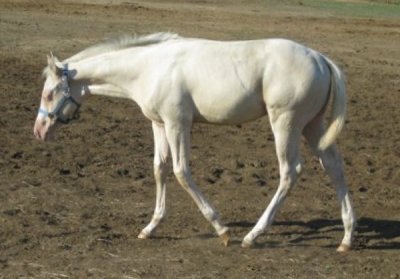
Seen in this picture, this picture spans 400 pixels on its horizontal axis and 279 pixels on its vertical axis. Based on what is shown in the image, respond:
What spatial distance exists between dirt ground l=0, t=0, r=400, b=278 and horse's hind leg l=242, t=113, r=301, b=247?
0.18 meters

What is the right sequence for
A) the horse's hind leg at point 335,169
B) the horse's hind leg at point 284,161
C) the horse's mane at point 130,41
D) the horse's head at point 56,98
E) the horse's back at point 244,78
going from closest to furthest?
the horse's back at point 244,78, the horse's hind leg at point 284,161, the horse's hind leg at point 335,169, the horse's head at point 56,98, the horse's mane at point 130,41

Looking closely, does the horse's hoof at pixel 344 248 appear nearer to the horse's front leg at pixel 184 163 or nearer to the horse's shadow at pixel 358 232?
the horse's shadow at pixel 358 232

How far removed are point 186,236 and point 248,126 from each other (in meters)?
4.70

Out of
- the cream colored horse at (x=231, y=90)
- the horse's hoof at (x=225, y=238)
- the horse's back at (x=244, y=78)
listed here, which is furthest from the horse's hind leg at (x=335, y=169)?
the horse's hoof at (x=225, y=238)

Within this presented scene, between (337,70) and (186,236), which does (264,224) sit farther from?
(337,70)

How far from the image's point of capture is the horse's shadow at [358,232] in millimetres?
8125

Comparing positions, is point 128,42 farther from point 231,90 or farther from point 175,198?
point 175,198

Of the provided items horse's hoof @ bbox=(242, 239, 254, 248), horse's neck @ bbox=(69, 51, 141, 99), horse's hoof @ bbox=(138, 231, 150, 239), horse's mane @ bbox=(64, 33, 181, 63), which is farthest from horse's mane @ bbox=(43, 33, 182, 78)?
horse's hoof @ bbox=(242, 239, 254, 248)

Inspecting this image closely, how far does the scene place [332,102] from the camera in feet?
25.7

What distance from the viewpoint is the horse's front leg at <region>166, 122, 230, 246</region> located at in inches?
306

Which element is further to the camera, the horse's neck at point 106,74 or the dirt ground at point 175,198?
the horse's neck at point 106,74

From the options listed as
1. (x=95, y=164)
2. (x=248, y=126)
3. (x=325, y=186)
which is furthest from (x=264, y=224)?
(x=248, y=126)

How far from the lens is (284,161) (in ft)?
25.7

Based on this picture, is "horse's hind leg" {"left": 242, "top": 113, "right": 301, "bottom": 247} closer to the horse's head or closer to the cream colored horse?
the cream colored horse
